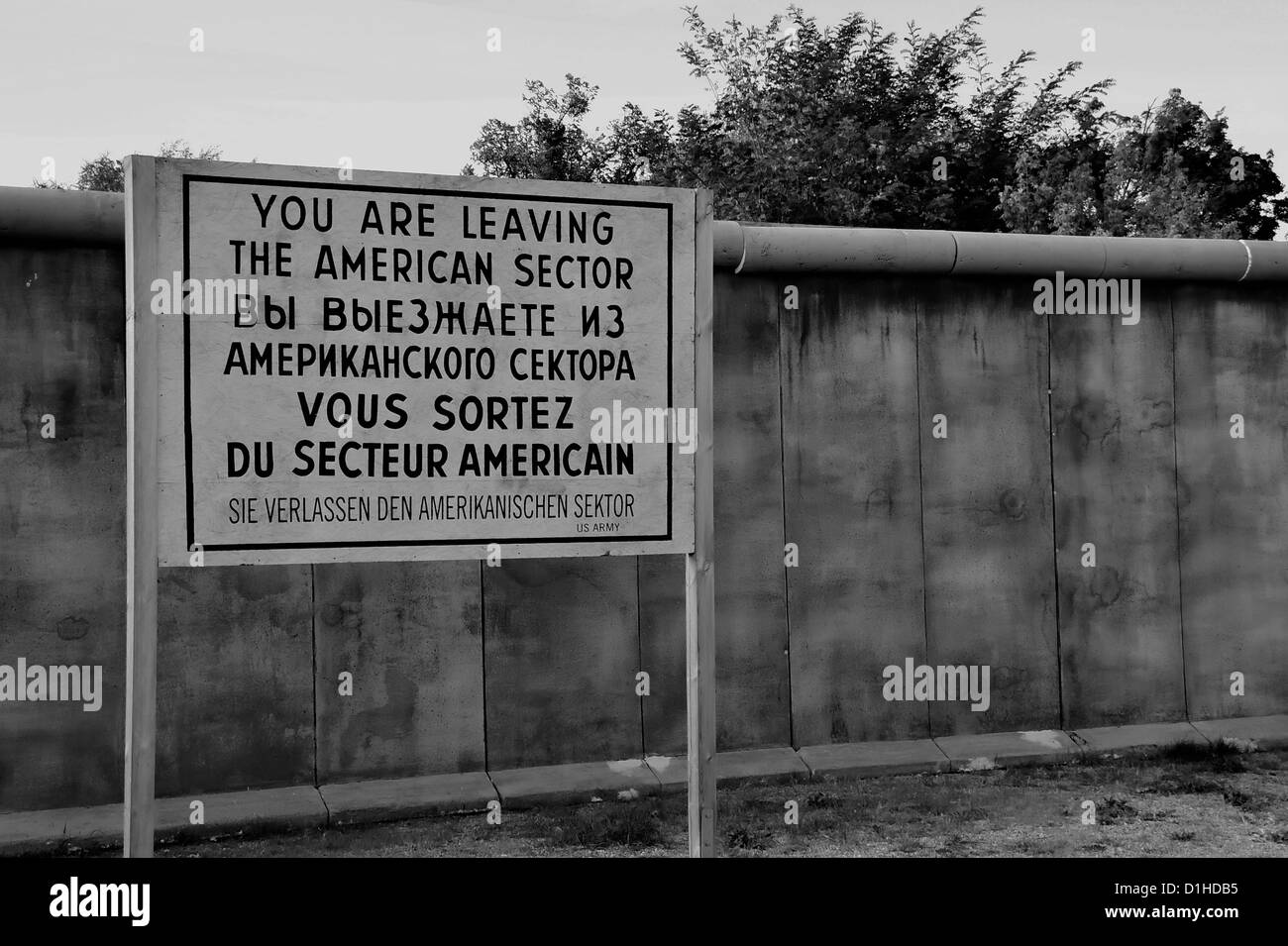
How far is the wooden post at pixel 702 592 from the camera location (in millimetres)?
5520

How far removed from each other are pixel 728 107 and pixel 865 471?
120 feet

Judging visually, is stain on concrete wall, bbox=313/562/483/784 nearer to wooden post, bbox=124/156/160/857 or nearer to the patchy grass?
the patchy grass

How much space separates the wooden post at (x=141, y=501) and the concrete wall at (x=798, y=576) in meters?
2.54

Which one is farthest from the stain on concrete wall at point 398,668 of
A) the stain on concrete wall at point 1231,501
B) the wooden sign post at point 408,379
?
the stain on concrete wall at point 1231,501

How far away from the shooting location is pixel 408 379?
Result: 527cm

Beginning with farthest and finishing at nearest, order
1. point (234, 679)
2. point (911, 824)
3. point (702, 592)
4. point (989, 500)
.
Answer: point (989, 500) < point (234, 679) < point (911, 824) < point (702, 592)

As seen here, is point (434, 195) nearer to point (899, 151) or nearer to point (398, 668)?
point (398, 668)

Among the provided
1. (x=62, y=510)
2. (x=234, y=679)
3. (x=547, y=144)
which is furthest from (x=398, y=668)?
(x=547, y=144)

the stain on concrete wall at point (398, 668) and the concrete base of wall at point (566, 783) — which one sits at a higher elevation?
the stain on concrete wall at point (398, 668)

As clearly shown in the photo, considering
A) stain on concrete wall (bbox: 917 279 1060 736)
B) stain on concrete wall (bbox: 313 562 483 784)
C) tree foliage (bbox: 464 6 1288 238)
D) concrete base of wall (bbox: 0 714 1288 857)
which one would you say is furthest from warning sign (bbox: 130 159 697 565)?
tree foliage (bbox: 464 6 1288 238)

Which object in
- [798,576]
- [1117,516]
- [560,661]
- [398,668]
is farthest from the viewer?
[1117,516]

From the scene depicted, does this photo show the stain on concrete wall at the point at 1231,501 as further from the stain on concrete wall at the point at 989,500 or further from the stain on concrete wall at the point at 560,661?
the stain on concrete wall at the point at 560,661

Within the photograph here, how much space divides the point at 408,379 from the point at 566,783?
10.9 feet

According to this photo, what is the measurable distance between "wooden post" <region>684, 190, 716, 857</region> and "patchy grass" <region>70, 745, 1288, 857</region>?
1.19 m
